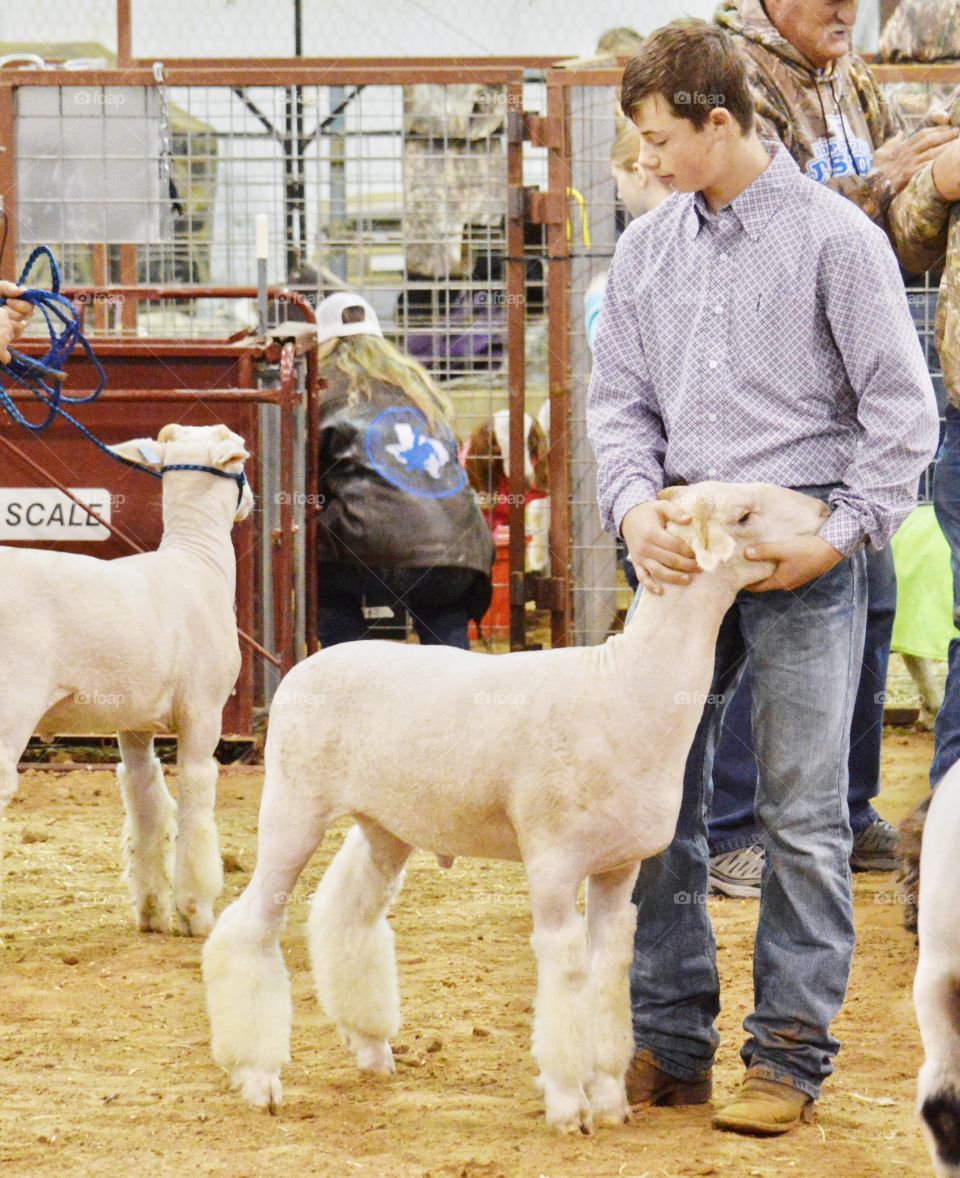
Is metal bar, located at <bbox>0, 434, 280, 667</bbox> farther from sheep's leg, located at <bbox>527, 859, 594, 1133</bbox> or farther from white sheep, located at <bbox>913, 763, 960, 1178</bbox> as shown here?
white sheep, located at <bbox>913, 763, 960, 1178</bbox>

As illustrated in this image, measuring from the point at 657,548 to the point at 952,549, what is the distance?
5.45 ft

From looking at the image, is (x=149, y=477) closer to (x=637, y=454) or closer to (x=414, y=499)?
(x=414, y=499)

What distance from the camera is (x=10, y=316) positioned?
17.4 feet

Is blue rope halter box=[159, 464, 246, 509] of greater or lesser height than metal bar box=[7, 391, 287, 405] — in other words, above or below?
below

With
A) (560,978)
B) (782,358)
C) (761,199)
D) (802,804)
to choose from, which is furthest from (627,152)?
(560,978)

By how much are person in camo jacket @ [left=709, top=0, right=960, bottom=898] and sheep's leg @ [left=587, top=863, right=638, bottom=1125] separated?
192 centimetres

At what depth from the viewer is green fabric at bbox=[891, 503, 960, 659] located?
25.7 feet

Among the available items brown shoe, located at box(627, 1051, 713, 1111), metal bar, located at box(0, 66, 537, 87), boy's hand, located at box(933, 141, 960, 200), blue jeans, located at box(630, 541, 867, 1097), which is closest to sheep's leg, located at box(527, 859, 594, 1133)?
brown shoe, located at box(627, 1051, 713, 1111)

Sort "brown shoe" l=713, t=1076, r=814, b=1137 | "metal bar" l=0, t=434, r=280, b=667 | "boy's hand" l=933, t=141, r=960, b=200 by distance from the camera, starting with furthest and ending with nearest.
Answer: "metal bar" l=0, t=434, r=280, b=667, "boy's hand" l=933, t=141, r=960, b=200, "brown shoe" l=713, t=1076, r=814, b=1137

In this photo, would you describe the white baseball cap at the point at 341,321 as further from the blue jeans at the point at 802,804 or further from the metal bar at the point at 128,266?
the blue jeans at the point at 802,804

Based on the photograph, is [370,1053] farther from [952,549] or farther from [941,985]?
[952,549]

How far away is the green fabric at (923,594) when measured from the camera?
7840mm

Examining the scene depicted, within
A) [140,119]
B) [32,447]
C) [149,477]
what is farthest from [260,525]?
[140,119]

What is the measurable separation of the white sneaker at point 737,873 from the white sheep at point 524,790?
192cm
